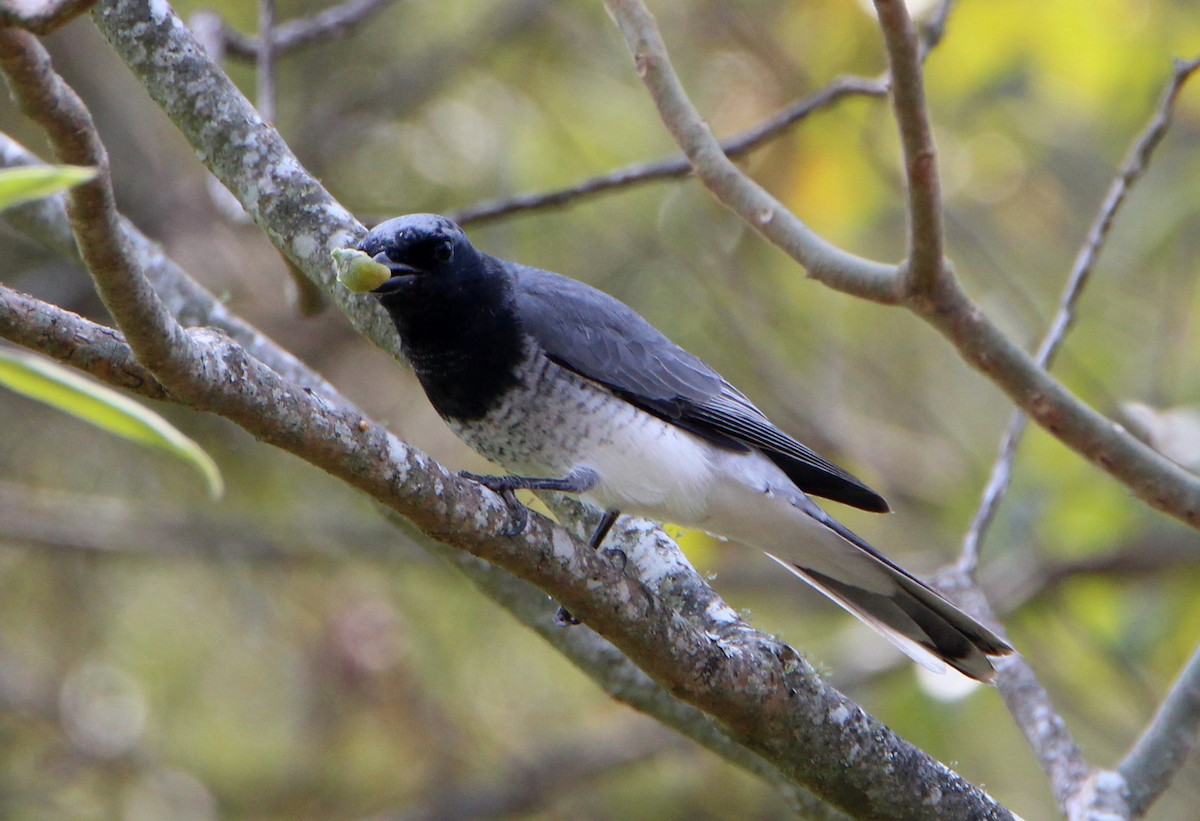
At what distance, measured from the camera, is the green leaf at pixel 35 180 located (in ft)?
4.50

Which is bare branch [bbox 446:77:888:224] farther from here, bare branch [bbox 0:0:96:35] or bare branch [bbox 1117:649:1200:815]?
bare branch [bbox 0:0:96:35]

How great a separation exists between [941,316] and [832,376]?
387cm

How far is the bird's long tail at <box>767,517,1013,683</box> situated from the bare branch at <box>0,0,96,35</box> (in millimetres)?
2643

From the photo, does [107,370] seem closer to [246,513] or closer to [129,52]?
[129,52]

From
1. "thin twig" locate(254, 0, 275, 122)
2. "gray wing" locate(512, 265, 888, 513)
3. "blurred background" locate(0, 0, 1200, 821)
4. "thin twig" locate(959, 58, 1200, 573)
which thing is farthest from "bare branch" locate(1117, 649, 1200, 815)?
"thin twig" locate(254, 0, 275, 122)

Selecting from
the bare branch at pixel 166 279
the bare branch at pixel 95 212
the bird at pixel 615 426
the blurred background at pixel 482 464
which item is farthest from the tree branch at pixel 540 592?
the blurred background at pixel 482 464

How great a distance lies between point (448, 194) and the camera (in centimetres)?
683

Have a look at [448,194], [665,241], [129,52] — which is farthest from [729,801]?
[129,52]

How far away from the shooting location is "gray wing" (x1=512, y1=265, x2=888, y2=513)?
12.6ft

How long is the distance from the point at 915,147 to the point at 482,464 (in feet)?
13.8

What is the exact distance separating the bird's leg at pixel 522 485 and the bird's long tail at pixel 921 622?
79 centimetres

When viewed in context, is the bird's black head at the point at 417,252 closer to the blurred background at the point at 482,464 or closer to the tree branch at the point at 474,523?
the tree branch at the point at 474,523

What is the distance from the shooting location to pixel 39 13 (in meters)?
1.76

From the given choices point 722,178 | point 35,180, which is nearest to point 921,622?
point 722,178
